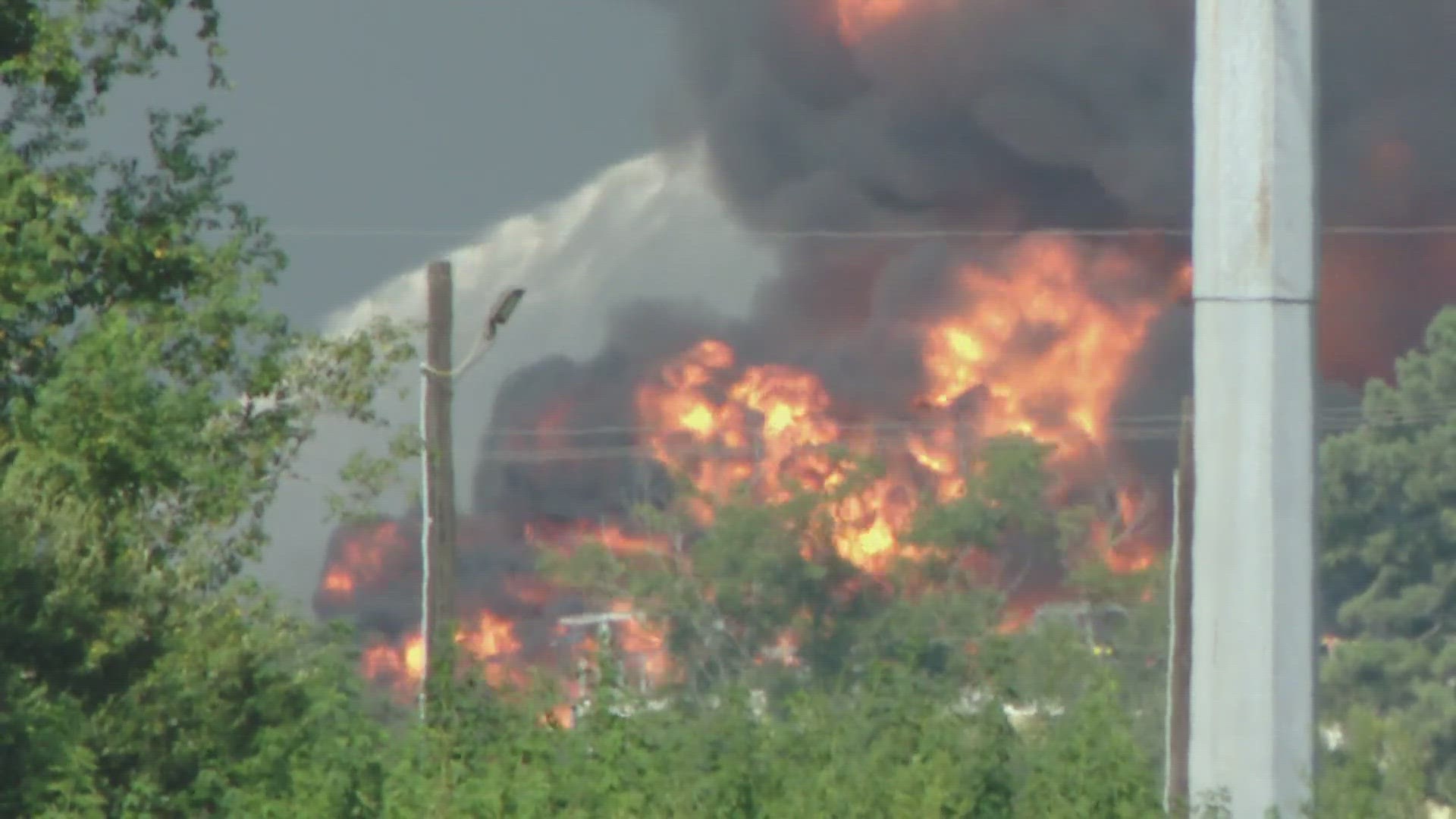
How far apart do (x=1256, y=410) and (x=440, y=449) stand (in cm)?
1756

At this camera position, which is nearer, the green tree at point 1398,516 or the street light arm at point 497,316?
the street light arm at point 497,316

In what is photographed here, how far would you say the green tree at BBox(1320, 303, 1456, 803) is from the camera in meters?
56.8

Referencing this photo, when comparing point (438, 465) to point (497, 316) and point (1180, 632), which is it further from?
point (1180, 632)

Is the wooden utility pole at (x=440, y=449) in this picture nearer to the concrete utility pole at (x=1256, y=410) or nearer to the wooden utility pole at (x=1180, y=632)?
the wooden utility pole at (x=1180, y=632)

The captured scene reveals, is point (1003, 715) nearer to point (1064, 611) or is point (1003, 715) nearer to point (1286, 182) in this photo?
point (1286, 182)

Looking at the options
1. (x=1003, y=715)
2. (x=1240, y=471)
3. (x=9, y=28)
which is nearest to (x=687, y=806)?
(x=1003, y=715)

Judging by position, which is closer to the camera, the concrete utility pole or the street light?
the concrete utility pole

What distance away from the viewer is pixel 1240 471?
679cm

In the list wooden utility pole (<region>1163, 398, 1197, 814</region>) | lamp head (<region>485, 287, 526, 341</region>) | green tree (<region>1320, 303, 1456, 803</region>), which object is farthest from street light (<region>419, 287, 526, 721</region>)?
green tree (<region>1320, 303, 1456, 803</region>)

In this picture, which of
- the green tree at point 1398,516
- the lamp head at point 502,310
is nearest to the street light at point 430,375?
the lamp head at point 502,310

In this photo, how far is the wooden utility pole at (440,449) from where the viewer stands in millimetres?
23750

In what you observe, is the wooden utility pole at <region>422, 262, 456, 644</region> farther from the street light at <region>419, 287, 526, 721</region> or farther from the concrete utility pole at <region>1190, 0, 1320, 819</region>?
the concrete utility pole at <region>1190, 0, 1320, 819</region>

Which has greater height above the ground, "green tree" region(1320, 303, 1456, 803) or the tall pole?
"green tree" region(1320, 303, 1456, 803)

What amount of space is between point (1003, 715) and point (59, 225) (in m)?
9.45
